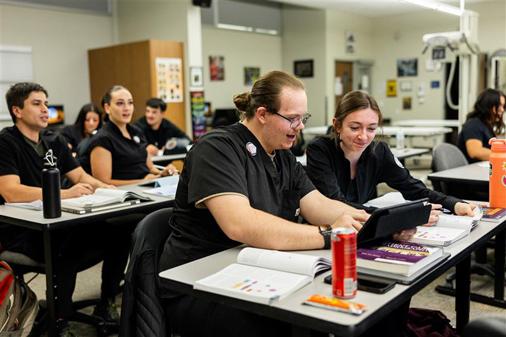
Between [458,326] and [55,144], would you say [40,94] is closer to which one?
[55,144]

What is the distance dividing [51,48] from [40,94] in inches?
174

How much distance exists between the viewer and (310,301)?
1.17m

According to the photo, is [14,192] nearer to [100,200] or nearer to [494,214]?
[100,200]

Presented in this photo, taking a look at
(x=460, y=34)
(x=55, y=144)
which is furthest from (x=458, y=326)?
(x=460, y=34)

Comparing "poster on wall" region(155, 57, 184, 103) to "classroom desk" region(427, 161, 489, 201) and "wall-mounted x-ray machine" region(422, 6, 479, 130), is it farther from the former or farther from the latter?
"classroom desk" region(427, 161, 489, 201)

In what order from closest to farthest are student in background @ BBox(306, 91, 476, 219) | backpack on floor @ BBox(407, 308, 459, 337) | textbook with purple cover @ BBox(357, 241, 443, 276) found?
textbook with purple cover @ BBox(357, 241, 443, 276) < backpack on floor @ BBox(407, 308, 459, 337) < student in background @ BBox(306, 91, 476, 219)

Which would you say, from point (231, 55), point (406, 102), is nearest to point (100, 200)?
point (231, 55)

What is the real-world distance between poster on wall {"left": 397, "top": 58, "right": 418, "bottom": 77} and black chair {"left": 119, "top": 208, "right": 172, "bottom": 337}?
9164 millimetres

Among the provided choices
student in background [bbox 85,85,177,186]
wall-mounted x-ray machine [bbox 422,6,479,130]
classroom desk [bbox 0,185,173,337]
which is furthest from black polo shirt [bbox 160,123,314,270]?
wall-mounted x-ray machine [bbox 422,6,479,130]

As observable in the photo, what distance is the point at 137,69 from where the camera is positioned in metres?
6.56

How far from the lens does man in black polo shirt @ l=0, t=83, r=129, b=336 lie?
239 centimetres

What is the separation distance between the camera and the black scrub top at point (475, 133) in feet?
12.9

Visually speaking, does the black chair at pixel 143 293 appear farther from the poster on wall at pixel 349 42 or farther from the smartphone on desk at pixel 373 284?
the poster on wall at pixel 349 42

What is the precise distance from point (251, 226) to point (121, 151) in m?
2.07
